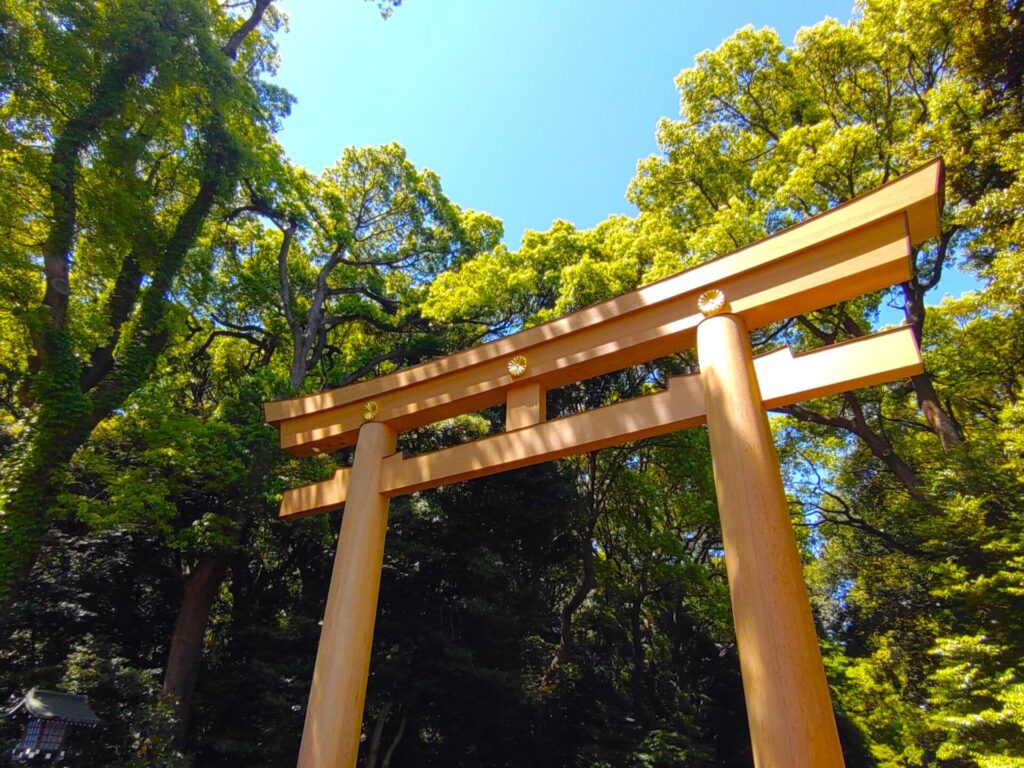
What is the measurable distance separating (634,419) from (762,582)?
4.09 feet

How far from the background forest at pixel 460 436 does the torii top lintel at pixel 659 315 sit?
3.19 m

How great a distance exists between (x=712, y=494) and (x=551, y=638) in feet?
12.4

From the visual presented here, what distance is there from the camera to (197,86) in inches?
273

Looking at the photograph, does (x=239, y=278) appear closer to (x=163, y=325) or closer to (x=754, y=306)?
(x=163, y=325)

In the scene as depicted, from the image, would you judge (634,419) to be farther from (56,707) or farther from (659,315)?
(56,707)

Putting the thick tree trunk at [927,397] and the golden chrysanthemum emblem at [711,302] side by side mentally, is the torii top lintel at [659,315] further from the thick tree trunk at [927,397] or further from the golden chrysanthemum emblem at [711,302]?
the thick tree trunk at [927,397]

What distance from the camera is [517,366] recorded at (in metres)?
4.12

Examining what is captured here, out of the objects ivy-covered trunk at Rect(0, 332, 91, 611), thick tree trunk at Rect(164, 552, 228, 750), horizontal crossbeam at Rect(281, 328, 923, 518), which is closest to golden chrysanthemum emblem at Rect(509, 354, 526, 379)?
horizontal crossbeam at Rect(281, 328, 923, 518)

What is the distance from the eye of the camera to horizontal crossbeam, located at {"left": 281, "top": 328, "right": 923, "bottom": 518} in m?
2.86

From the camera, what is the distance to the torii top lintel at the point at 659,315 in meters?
3.02

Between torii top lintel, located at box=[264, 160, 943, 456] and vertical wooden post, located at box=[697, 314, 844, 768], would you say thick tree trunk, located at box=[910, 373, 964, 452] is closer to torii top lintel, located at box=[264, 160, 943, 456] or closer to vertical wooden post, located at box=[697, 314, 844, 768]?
torii top lintel, located at box=[264, 160, 943, 456]

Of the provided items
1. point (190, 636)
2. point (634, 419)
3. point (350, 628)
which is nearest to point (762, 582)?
point (634, 419)

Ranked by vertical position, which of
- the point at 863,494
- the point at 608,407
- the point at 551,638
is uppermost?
the point at 863,494

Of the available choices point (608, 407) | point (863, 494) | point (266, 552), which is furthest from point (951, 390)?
point (266, 552)
